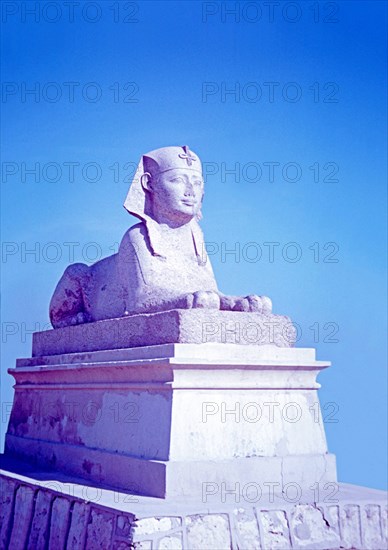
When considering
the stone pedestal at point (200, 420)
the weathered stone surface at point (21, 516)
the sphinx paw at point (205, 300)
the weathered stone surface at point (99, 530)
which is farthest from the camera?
the weathered stone surface at point (21, 516)

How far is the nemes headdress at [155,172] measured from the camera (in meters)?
5.97

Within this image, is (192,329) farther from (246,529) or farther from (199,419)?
(246,529)

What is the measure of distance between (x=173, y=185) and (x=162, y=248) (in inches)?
21.0

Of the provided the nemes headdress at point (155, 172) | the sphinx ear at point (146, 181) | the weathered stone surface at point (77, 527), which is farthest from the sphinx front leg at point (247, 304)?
the weathered stone surface at point (77, 527)

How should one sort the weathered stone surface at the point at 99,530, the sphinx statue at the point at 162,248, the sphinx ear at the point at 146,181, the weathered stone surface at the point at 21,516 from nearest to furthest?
the weathered stone surface at the point at 99,530, the weathered stone surface at the point at 21,516, the sphinx statue at the point at 162,248, the sphinx ear at the point at 146,181

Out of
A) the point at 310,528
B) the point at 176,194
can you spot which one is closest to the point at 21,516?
the point at 310,528

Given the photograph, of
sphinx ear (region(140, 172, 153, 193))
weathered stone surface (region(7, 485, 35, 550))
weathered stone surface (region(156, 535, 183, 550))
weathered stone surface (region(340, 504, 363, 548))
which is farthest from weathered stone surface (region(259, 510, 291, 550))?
sphinx ear (region(140, 172, 153, 193))

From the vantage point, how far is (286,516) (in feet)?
14.5

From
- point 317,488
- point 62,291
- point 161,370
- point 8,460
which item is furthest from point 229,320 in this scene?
point 8,460

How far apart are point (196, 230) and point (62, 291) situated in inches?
58.8

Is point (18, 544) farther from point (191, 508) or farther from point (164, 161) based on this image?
point (164, 161)

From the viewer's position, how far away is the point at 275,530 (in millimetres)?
4367

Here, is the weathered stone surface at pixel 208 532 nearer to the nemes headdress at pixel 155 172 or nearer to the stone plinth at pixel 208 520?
the stone plinth at pixel 208 520

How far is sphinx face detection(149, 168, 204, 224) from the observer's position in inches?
235
